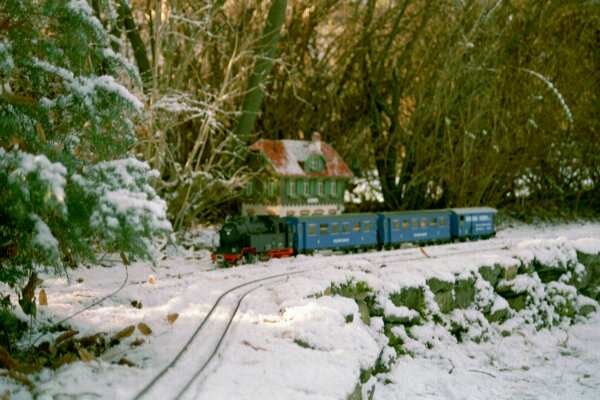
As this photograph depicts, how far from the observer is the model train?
1074cm

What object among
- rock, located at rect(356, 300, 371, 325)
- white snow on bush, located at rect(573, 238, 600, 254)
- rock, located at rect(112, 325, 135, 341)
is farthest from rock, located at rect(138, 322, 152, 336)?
white snow on bush, located at rect(573, 238, 600, 254)

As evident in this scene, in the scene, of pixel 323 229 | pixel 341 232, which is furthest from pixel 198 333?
pixel 341 232

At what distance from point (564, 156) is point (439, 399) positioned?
522 inches

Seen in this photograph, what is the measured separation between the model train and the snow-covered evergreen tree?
5.05 metres

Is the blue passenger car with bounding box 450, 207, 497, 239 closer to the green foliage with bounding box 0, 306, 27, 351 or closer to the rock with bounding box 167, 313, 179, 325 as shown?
the rock with bounding box 167, 313, 179, 325

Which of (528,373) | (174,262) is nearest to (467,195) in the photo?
(528,373)

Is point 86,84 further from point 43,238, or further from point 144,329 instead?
point 144,329

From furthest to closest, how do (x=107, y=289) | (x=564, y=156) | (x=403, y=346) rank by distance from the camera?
(x=564, y=156) → (x=403, y=346) → (x=107, y=289)

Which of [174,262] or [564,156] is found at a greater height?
[564,156]

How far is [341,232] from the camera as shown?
1212 centimetres

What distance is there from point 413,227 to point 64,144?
9.64 m

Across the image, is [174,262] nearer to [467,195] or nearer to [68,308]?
[68,308]

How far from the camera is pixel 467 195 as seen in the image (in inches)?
666

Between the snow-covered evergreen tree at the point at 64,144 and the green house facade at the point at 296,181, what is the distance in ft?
20.4
